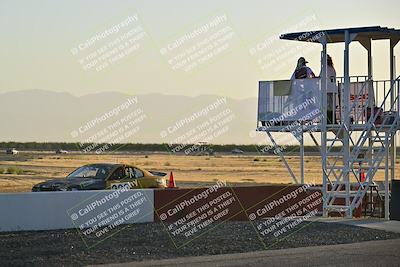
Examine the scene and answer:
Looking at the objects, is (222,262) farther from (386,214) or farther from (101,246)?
(386,214)

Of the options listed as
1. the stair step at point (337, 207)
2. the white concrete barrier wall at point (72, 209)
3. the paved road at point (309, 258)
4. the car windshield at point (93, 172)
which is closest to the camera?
the paved road at point (309, 258)

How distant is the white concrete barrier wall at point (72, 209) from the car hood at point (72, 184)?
3.65 meters

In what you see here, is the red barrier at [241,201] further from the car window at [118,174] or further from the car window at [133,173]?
the car window at [133,173]

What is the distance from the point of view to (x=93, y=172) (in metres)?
24.6

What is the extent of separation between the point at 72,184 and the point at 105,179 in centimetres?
134

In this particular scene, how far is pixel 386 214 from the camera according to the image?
2277cm

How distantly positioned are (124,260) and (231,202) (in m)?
6.98

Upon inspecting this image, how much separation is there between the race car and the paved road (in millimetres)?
8273

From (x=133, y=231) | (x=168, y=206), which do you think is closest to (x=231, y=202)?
(x=168, y=206)

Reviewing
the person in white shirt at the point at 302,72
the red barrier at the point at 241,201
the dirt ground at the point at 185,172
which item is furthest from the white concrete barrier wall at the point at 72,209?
the dirt ground at the point at 185,172

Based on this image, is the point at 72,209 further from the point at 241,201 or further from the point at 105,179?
the point at 105,179

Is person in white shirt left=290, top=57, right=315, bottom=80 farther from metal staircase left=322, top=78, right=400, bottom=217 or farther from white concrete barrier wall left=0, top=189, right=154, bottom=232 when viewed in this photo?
white concrete barrier wall left=0, top=189, right=154, bottom=232

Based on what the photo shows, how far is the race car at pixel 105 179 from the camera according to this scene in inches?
892

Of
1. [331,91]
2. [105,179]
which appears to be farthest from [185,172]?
[331,91]
